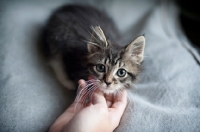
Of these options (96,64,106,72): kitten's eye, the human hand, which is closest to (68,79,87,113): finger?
the human hand

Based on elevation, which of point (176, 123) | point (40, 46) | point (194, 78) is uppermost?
point (40, 46)

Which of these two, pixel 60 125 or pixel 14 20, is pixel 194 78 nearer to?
pixel 60 125

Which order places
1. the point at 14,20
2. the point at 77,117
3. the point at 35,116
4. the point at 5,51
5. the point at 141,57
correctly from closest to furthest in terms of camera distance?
the point at 77,117 < the point at 35,116 < the point at 141,57 < the point at 5,51 < the point at 14,20

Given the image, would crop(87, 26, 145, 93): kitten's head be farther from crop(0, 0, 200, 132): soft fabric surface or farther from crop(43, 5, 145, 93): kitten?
crop(0, 0, 200, 132): soft fabric surface

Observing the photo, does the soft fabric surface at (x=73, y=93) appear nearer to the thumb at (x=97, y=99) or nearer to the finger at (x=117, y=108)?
the finger at (x=117, y=108)

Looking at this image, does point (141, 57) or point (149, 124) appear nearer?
point (149, 124)

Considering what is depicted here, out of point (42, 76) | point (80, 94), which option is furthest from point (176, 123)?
point (42, 76)

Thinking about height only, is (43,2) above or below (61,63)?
above

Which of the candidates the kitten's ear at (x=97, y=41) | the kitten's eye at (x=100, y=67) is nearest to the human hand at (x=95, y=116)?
the kitten's eye at (x=100, y=67)
